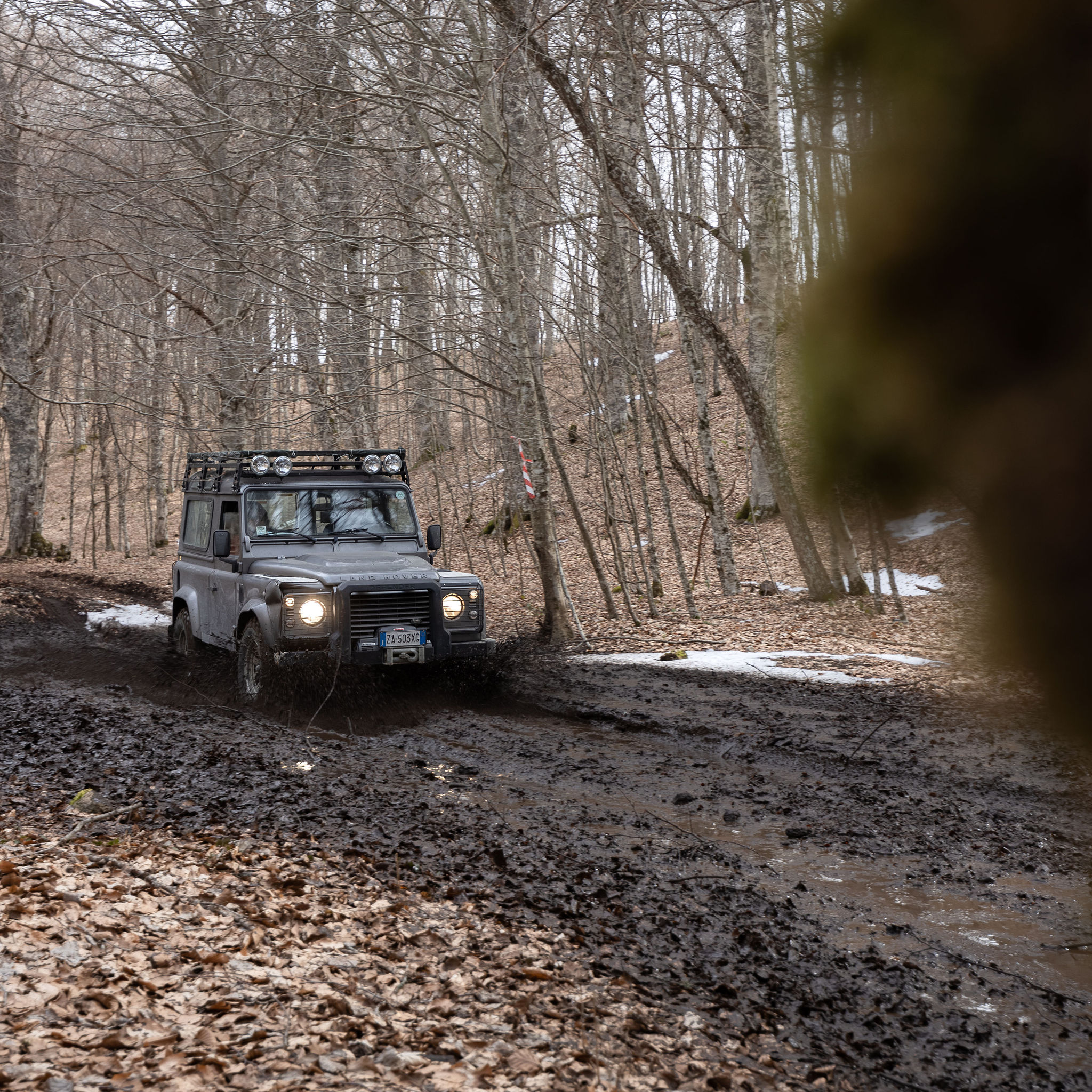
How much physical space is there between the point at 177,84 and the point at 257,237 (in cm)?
653

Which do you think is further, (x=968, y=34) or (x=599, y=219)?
(x=599, y=219)

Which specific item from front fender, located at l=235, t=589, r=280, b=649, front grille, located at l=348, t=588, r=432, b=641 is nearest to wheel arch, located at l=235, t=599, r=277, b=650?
front fender, located at l=235, t=589, r=280, b=649

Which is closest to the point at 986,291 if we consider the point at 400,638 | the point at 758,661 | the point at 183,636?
the point at 400,638

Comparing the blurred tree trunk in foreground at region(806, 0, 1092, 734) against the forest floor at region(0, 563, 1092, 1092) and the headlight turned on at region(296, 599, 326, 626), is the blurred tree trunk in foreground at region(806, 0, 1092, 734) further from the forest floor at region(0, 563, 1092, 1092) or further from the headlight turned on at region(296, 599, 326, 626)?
the headlight turned on at region(296, 599, 326, 626)

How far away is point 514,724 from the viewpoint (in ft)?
24.7

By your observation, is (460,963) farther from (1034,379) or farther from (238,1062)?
(1034,379)

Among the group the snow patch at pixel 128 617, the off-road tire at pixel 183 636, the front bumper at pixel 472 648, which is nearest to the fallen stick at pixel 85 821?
the front bumper at pixel 472 648

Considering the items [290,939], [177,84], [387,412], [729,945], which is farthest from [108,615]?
[729,945]

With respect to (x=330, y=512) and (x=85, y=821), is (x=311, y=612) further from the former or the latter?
(x=85, y=821)

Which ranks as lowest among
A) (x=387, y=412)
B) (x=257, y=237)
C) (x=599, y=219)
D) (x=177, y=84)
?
(x=387, y=412)

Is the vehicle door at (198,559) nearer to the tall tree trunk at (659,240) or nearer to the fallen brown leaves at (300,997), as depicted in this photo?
the fallen brown leaves at (300,997)

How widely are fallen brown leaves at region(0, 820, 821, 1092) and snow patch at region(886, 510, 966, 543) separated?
7.93ft

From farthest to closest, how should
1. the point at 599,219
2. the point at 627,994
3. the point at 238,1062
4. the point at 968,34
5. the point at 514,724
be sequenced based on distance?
the point at 599,219 < the point at 514,724 < the point at 627,994 < the point at 238,1062 < the point at 968,34

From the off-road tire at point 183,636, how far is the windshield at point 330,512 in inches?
75.4
